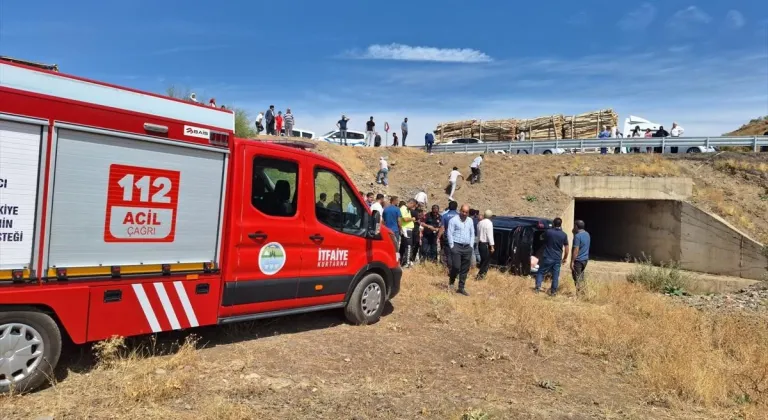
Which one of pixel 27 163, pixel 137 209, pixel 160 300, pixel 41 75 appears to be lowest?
pixel 160 300

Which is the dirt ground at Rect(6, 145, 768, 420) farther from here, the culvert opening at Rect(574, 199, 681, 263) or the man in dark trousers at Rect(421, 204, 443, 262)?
the culvert opening at Rect(574, 199, 681, 263)

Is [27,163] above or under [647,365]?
above

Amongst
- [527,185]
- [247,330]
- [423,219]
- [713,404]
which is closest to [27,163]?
[247,330]

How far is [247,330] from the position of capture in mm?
6316

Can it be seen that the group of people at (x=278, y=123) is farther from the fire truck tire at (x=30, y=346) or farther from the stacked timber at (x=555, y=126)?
the fire truck tire at (x=30, y=346)

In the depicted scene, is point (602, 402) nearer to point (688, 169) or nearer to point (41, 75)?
point (41, 75)

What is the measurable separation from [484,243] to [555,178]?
1249cm

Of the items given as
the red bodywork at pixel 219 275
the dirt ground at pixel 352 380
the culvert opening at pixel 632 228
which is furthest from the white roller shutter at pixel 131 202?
the culvert opening at pixel 632 228

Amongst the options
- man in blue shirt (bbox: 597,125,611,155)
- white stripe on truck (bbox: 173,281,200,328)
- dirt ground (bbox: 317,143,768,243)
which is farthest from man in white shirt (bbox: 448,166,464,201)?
white stripe on truck (bbox: 173,281,200,328)

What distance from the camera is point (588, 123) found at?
94.2 feet

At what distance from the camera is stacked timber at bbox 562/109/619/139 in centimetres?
2844

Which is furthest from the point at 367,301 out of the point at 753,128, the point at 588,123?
the point at 753,128

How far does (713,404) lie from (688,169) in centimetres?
2068

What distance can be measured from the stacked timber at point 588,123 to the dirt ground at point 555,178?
478 centimetres
